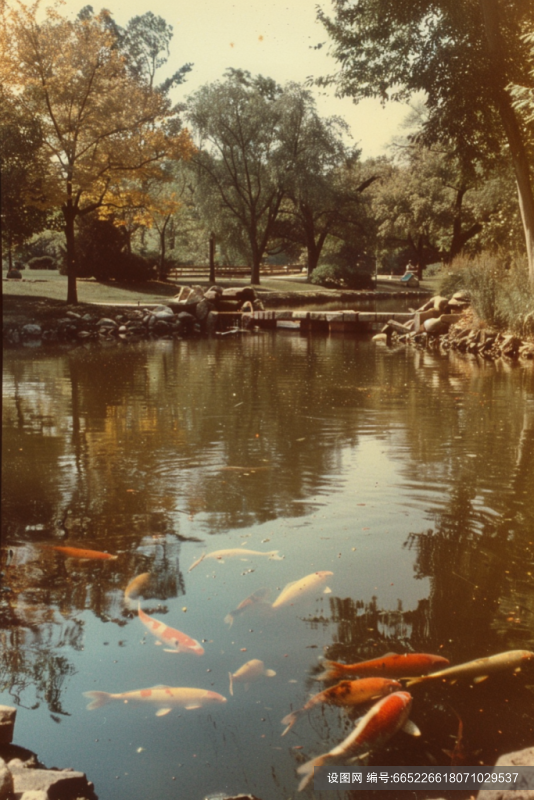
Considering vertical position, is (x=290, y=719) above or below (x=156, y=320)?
below

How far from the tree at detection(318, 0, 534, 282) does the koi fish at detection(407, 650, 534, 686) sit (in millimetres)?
17476

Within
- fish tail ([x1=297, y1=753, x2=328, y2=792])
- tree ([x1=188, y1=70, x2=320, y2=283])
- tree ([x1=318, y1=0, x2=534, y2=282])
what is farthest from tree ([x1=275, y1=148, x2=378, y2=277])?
fish tail ([x1=297, y1=753, x2=328, y2=792])

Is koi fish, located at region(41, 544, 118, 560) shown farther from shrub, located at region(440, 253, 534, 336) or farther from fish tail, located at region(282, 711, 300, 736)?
shrub, located at region(440, 253, 534, 336)

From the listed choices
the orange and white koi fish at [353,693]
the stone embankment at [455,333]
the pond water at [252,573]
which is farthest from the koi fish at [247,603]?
the stone embankment at [455,333]

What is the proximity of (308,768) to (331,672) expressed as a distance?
0.76 m

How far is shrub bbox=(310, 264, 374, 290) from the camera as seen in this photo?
4884 cm

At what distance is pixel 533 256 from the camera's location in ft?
66.1

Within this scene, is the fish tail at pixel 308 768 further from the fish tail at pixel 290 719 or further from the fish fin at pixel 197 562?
the fish fin at pixel 197 562

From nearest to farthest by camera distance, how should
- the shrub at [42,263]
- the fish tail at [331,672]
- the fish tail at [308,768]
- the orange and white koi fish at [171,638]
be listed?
the fish tail at [308,768] → the fish tail at [331,672] → the orange and white koi fish at [171,638] → the shrub at [42,263]

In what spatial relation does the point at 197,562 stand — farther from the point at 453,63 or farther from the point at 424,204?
the point at 424,204

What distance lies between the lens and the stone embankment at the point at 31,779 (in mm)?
2842

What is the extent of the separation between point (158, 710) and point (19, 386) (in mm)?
12020

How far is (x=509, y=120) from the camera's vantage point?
20.4m

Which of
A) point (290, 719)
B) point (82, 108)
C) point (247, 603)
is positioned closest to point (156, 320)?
point (82, 108)
